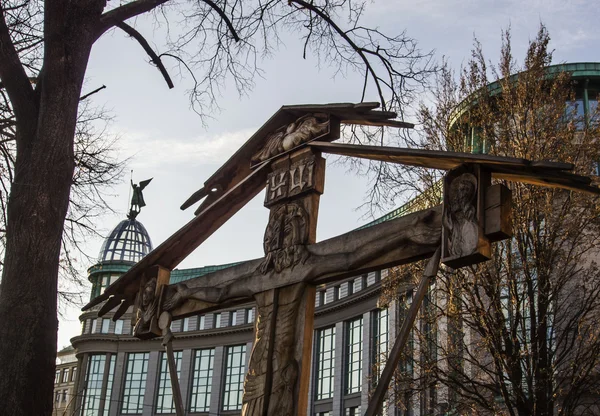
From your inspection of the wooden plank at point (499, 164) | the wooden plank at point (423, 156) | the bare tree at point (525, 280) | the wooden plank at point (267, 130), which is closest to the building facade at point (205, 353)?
the bare tree at point (525, 280)

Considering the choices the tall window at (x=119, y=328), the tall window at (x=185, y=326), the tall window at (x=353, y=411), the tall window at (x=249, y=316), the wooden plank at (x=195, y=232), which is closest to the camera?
the wooden plank at (x=195, y=232)

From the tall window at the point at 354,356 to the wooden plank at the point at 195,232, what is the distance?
38692mm

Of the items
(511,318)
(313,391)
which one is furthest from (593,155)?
(313,391)

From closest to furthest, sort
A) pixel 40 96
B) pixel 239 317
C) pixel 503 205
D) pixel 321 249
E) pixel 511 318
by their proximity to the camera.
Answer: pixel 503 205
pixel 321 249
pixel 40 96
pixel 511 318
pixel 239 317

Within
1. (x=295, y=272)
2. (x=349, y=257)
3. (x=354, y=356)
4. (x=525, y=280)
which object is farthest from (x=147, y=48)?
(x=354, y=356)

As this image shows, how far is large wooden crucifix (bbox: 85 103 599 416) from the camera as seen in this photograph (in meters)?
4.73

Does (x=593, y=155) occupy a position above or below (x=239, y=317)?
below

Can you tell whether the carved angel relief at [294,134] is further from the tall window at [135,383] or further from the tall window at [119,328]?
the tall window at [119,328]

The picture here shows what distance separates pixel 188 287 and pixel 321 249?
5.53ft

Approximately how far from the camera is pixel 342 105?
5875 millimetres

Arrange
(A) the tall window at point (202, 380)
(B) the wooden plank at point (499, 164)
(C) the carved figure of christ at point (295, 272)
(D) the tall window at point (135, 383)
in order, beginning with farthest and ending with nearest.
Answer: (D) the tall window at point (135, 383) < (A) the tall window at point (202, 380) < (C) the carved figure of christ at point (295, 272) < (B) the wooden plank at point (499, 164)

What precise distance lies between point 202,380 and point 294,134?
56.8m

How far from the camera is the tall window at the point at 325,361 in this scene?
4825 centimetres

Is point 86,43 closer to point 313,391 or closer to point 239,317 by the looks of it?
point 313,391
